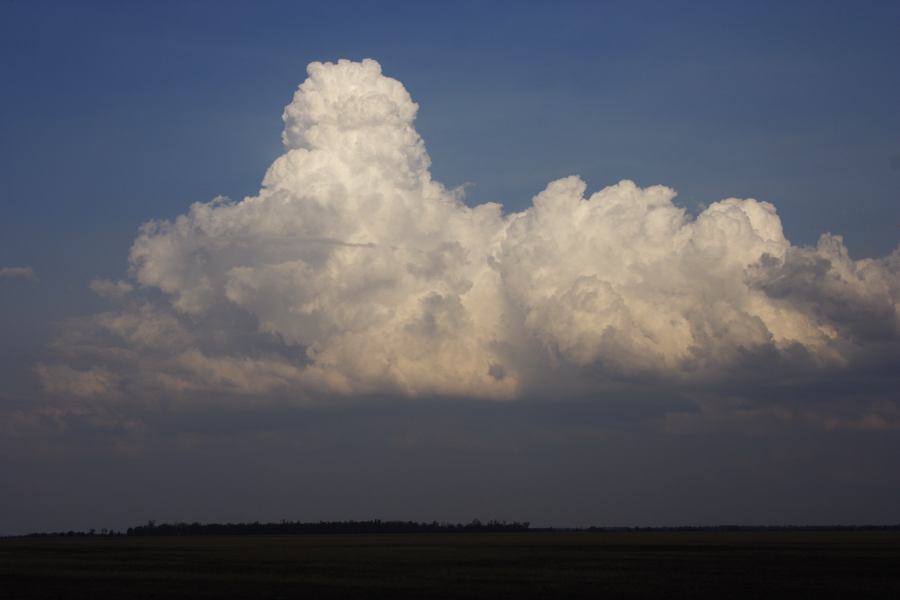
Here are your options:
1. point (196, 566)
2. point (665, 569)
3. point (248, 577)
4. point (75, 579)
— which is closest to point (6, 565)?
point (196, 566)

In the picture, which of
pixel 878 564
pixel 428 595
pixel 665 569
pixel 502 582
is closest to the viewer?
pixel 428 595

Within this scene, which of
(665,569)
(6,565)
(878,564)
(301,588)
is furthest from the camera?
(6,565)

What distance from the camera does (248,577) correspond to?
71125 mm

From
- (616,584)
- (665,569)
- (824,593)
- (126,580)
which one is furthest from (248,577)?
(824,593)

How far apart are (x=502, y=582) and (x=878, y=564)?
120ft

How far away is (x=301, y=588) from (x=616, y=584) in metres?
18.7

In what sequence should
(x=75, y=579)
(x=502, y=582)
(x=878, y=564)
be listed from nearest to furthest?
1. (x=502, y=582)
2. (x=75, y=579)
3. (x=878, y=564)

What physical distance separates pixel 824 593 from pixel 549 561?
4109 cm

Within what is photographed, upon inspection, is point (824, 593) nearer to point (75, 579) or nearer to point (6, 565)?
point (75, 579)

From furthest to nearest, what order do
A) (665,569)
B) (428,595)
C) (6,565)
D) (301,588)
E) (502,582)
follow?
(6,565) → (665,569) → (502,582) → (301,588) → (428,595)

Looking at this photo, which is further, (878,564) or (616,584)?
(878,564)

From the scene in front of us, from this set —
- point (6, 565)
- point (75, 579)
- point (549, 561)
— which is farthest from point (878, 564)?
point (6, 565)

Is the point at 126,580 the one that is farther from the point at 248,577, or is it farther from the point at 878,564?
the point at 878,564

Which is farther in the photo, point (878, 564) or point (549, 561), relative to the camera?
point (549, 561)
